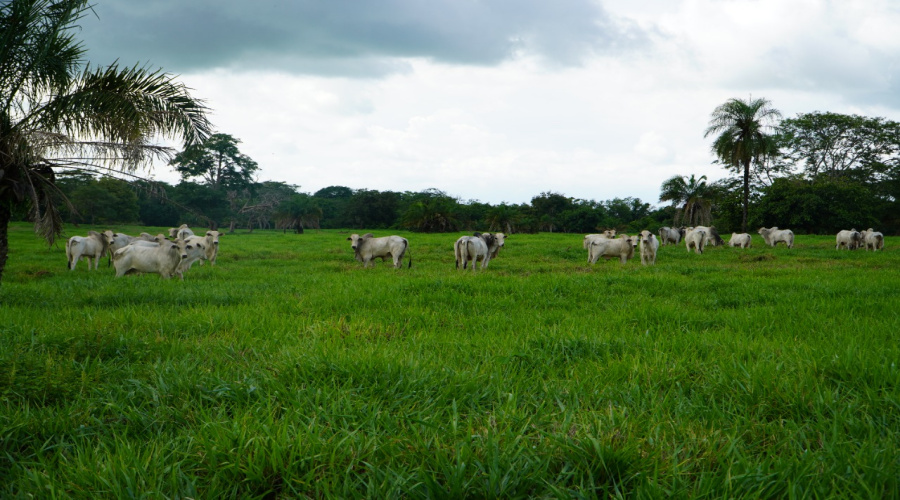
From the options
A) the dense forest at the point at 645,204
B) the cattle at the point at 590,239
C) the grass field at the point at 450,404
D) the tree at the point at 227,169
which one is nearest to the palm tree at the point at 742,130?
the dense forest at the point at 645,204

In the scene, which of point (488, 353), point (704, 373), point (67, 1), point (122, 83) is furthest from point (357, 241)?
point (704, 373)

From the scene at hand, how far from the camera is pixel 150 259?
10789 millimetres

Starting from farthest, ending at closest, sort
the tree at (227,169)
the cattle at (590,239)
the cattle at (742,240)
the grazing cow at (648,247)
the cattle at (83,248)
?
the tree at (227,169), the cattle at (742,240), the cattle at (590,239), the grazing cow at (648,247), the cattle at (83,248)

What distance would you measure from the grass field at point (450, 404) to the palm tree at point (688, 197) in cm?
3561

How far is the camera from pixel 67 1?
20.6ft

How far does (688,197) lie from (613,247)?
94.9ft

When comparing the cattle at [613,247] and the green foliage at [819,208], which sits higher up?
the green foliage at [819,208]

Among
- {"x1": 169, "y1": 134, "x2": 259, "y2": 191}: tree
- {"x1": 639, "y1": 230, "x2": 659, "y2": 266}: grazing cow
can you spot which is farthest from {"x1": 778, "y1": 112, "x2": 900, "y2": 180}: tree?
{"x1": 169, "y1": 134, "x2": 259, "y2": 191}: tree


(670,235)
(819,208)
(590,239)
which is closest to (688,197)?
(819,208)

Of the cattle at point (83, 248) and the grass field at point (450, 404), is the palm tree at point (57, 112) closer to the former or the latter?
the grass field at point (450, 404)

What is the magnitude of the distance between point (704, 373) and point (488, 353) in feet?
4.94

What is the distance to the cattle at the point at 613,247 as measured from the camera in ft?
51.0

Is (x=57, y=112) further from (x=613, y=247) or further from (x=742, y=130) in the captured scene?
(x=742, y=130)

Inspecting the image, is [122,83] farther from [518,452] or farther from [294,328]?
[518,452]
